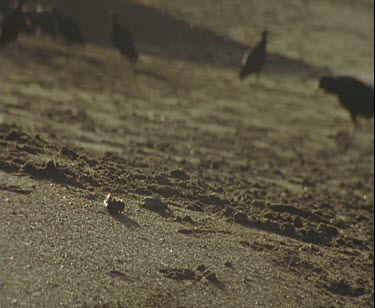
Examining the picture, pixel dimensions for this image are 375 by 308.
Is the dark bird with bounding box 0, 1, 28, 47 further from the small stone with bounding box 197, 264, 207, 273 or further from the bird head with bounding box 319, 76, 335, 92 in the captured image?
the small stone with bounding box 197, 264, 207, 273

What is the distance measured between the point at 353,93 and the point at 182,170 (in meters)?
4.72

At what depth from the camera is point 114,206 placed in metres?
5.00

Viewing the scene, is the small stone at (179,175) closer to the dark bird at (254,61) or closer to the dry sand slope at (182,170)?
the dry sand slope at (182,170)

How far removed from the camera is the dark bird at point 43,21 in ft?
39.7

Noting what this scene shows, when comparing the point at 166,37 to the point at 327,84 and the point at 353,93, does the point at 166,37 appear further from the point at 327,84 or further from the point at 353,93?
the point at 353,93

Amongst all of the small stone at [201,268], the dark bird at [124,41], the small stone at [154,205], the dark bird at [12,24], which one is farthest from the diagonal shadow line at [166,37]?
the small stone at [201,268]

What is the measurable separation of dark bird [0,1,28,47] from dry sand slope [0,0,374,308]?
1.42 ft

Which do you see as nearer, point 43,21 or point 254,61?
point 43,21

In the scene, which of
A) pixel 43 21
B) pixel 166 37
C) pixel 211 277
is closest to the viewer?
pixel 211 277

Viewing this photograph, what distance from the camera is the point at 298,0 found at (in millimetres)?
21078

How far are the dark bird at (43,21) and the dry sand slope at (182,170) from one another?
48 centimetres

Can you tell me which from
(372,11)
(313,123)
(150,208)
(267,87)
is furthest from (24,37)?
(150,208)

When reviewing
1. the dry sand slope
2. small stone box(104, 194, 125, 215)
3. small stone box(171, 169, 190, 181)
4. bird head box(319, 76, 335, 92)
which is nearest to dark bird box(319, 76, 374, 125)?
bird head box(319, 76, 335, 92)

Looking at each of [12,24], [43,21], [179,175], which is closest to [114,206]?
[179,175]
